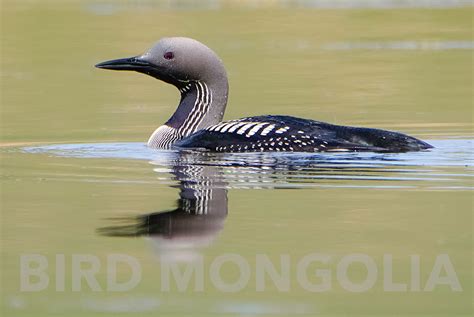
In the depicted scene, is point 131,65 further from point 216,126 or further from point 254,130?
point 254,130

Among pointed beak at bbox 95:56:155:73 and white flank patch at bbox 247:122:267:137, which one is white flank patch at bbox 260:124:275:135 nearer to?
white flank patch at bbox 247:122:267:137

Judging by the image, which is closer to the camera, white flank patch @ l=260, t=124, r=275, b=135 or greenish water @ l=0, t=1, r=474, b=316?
greenish water @ l=0, t=1, r=474, b=316

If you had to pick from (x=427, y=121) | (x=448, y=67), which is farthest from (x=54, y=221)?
(x=448, y=67)

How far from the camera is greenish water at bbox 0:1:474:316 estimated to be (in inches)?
196

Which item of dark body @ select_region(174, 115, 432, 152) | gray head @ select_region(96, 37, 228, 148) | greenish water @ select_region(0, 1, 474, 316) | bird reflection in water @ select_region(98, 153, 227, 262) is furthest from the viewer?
gray head @ select_region(96, 37, 228, 148)

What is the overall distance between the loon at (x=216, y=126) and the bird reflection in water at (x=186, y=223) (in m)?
1.00

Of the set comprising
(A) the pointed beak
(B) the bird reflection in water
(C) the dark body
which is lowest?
(B) the bird reflection in water

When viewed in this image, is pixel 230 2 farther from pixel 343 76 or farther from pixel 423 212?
pixel 423 212

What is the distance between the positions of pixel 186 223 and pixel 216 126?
274cm

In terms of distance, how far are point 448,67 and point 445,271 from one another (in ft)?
34.5

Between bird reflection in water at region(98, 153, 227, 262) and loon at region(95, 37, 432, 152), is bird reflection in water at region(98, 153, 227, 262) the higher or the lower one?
the lower one

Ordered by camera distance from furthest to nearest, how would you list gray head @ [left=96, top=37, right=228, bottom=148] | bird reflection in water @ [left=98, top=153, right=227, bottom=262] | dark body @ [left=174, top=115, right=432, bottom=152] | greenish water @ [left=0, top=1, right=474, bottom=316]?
gray head @ [left=96, top=37, right=228, bottom=148], dark body @ [left=174, top=115, right=432, bottom=152], bird reflection in water @ [left=98, top=153, right=227, bottom=262], greenish water @ [left=0, top=1, right=474, bottom=316]

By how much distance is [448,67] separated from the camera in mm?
15492

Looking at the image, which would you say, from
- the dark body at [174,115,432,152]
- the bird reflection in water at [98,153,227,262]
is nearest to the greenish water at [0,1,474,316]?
the bird reflection in water at [98,153,227,262]
